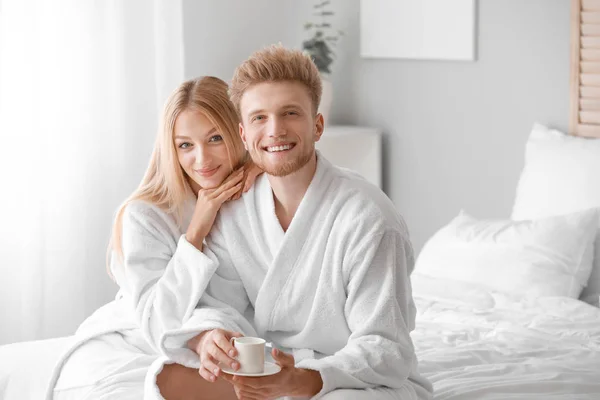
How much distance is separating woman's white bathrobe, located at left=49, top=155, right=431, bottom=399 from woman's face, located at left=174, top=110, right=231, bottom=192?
9 centimetres

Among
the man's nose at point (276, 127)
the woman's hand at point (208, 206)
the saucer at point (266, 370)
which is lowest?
the saucer at point (266, 370)

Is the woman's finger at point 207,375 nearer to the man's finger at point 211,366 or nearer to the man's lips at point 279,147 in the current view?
the man's finger at point 211,366

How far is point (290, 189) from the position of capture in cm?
208

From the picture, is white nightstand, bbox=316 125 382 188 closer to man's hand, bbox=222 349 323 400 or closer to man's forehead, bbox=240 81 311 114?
man's forehead, bbox=240 81 311 114

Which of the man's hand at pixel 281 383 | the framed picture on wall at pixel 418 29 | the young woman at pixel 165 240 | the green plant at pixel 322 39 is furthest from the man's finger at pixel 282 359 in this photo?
the green plant at pixel 322 39

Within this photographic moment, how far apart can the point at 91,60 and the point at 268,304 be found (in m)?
1.72

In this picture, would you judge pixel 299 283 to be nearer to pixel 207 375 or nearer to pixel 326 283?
pixel 326 283

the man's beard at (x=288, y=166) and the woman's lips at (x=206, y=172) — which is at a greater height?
the man's beard at (x=288, y=166)

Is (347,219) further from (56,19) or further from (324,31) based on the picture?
(324,31)

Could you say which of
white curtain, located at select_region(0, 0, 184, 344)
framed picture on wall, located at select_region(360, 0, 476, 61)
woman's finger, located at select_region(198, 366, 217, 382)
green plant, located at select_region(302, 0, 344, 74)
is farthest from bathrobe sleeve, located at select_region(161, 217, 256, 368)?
green plant, located at select_region(302, 0, 344, 74)

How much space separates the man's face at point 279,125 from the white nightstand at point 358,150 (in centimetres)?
200

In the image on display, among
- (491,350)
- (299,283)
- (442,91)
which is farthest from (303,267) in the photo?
(442,91)

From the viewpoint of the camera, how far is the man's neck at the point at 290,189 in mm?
2055

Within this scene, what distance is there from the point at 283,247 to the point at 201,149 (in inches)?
13.7
